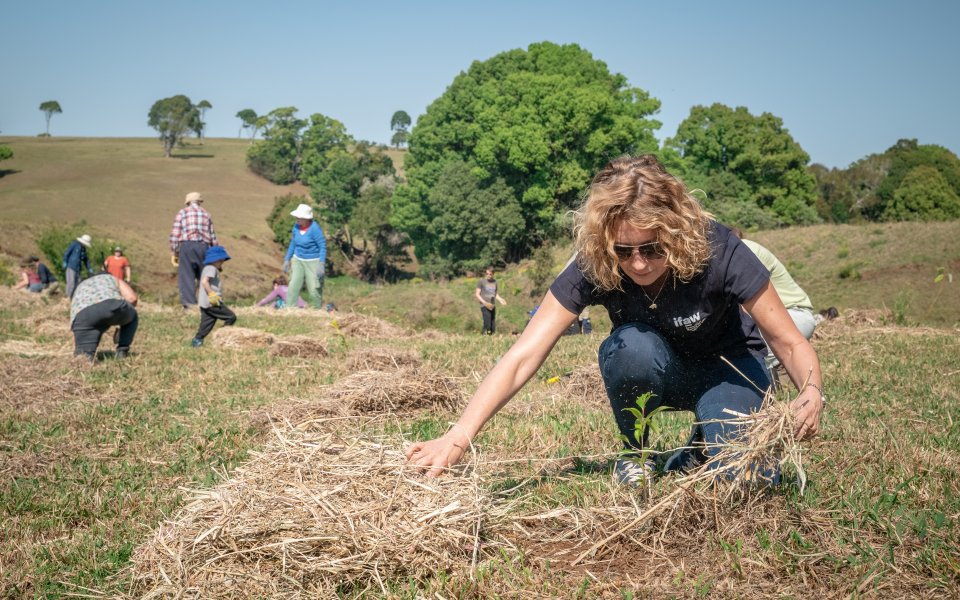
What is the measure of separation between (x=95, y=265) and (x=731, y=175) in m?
45.6

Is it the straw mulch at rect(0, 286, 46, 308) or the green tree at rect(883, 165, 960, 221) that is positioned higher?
the green tree at rect(883, 165, 960, 221)

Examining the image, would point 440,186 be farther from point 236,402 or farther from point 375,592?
point 375,592

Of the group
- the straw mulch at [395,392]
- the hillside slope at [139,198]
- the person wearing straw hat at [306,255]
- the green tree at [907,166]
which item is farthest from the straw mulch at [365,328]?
the green tree at [907,166]

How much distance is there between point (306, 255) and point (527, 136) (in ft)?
116

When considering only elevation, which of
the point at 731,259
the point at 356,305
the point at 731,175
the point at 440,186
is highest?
the point at 731,175

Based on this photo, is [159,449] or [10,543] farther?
[159,449]

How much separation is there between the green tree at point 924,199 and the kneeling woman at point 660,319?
58.9 metres

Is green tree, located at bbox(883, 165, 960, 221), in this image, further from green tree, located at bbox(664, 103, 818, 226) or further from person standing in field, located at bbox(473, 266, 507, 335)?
person standing in field, located at bbox(473, 266, 507, 335)

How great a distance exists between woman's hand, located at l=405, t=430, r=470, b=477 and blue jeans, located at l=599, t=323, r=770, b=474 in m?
0.83

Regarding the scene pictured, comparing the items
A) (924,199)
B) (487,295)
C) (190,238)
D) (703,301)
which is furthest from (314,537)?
(924,199)

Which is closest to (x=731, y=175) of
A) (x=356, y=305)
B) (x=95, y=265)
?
(x=356, y=305)

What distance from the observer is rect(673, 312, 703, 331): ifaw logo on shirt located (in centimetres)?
342

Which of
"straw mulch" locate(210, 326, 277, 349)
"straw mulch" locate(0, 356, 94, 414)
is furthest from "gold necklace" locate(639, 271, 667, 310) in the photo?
"straw mulch" locate(210, 326, 277, 349)

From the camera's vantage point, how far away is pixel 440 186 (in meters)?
50.6
